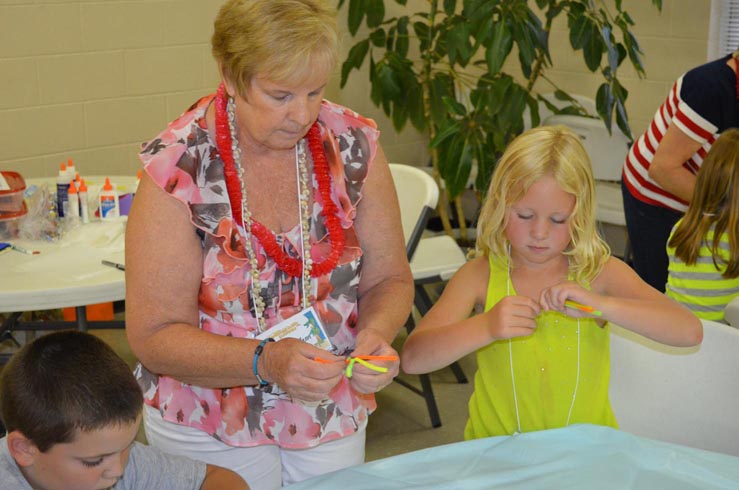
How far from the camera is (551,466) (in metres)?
1.72

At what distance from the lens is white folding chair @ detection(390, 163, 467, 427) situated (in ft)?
11.5

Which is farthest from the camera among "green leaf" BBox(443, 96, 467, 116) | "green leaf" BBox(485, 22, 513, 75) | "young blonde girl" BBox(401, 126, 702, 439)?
"green leaf" BBox(443, 96, 467, 116)

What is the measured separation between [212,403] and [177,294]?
0.25 meters

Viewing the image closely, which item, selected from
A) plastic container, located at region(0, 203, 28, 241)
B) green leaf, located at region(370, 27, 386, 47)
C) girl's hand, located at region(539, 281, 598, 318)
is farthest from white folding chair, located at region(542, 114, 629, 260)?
Answer: girl's hand, located at region(539, 281, 598, 318)

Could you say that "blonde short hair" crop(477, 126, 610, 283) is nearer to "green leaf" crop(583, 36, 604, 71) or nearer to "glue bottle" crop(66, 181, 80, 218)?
"glue bottle" crop(66, 181, 80, 218)

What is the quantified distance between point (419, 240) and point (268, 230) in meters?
1.84

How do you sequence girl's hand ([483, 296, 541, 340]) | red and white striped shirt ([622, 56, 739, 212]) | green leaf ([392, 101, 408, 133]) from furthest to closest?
green leaf ([392, 101, 408, 133])
red and white striped shirt ([622, 56, 739, 212])
girl's hand ([483, 296, 541, 340])

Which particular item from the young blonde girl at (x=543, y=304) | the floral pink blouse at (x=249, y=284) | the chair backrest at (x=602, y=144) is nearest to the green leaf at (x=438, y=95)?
the chair backrest at (x=602, y=144)

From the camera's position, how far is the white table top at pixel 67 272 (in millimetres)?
2719

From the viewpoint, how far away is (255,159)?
74.0 inches

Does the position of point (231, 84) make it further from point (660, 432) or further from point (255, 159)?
point (660, 432)

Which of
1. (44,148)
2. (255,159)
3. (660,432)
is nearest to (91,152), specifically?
(44,148)

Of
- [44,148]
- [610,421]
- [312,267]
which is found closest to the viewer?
[312,267]

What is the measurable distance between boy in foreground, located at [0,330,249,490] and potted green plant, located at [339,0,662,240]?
303cm
